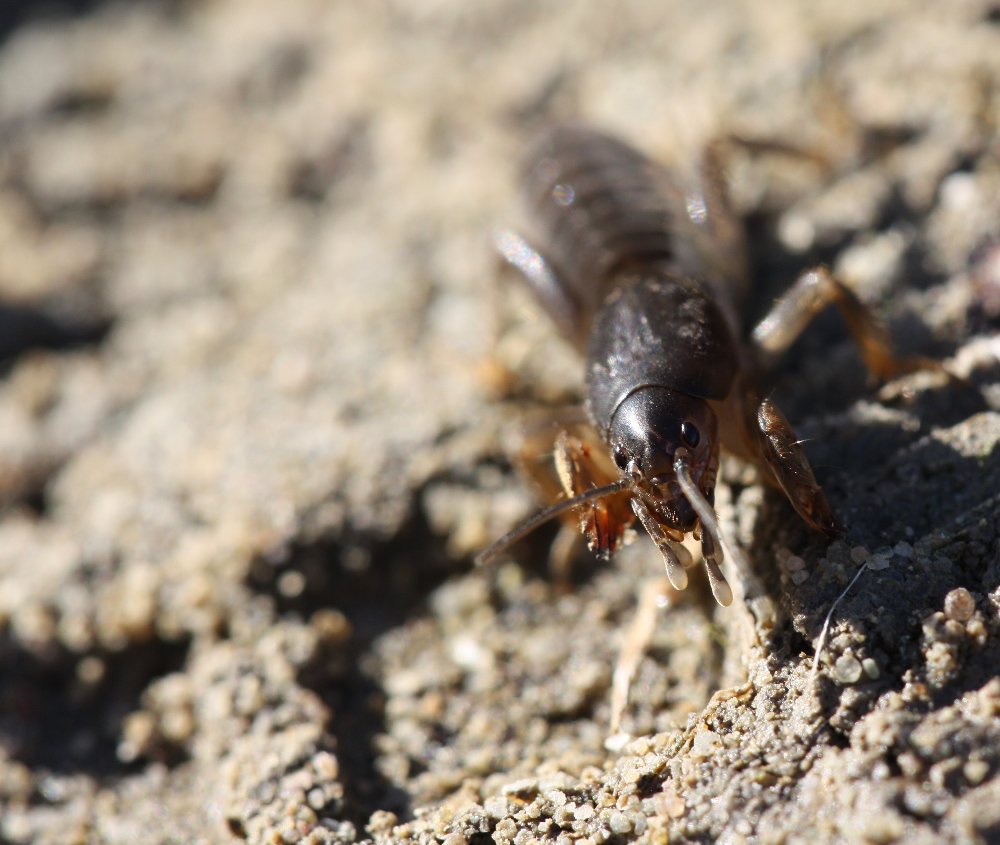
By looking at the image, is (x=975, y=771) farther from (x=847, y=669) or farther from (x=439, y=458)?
(x=439, y=458)

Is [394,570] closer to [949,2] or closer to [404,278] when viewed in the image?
[404,278]

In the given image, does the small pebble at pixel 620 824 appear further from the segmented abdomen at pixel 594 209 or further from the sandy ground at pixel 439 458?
the segmented abdomen at pixel 594 209

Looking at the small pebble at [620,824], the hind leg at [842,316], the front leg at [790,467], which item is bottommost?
the small pebble at [620,824]

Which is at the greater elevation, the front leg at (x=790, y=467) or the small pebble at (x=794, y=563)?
the front leg at (x=790, y=467)

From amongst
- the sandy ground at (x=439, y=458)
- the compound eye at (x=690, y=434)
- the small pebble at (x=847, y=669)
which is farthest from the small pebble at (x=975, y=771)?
the compound eye at (x=690, y=434)

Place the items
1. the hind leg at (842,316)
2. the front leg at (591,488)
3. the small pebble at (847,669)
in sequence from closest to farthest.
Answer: the small pebble at (847,669) < the front leg at (591,488) < the hind leg at (842,316)

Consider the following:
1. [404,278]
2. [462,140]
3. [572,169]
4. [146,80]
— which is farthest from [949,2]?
[146,80]
